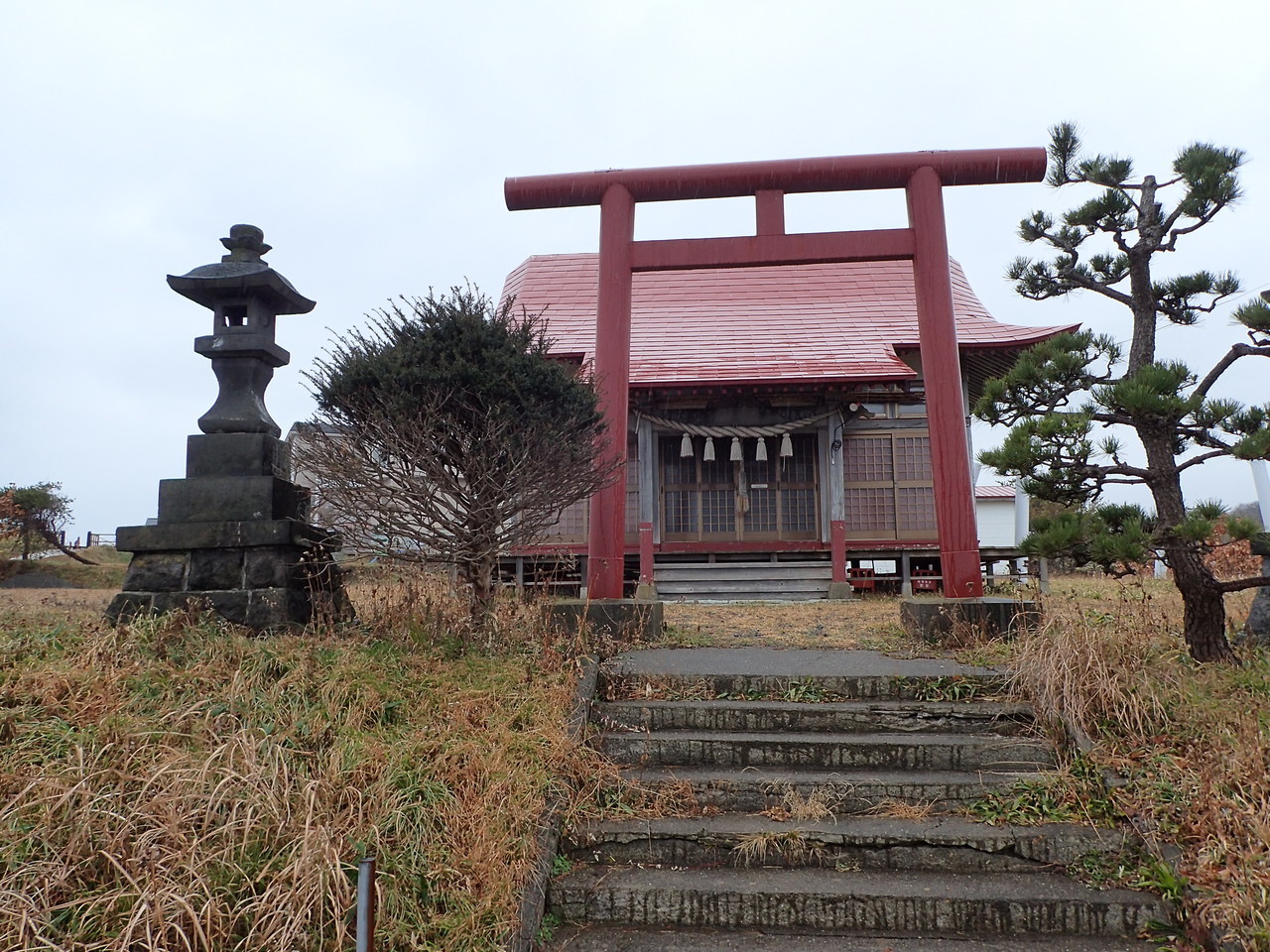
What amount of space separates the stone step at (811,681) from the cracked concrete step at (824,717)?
19cm

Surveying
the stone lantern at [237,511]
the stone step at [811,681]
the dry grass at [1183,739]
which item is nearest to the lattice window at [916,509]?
the dry grass at [1183,739]

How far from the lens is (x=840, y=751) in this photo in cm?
403

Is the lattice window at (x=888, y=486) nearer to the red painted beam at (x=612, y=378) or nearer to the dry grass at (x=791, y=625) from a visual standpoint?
the dry grass at (x=791, y=625)

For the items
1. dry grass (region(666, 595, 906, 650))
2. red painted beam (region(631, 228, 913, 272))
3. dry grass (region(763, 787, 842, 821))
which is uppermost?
red painted beam (region(631, 228, 913, 272))

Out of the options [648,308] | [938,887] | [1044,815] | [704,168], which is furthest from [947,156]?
[648,308]

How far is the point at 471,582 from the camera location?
5.21 metres

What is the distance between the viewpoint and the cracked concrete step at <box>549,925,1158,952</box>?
2.96 metres

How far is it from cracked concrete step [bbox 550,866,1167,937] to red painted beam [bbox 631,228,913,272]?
5247 mm

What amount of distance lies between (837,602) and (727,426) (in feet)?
13.3

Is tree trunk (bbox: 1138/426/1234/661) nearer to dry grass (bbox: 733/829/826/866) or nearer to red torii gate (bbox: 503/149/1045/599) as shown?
red torii gate (bbox: 503/149/1045/599)

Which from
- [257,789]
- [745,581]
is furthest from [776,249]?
[745,581]

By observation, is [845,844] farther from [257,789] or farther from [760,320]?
[760,320]

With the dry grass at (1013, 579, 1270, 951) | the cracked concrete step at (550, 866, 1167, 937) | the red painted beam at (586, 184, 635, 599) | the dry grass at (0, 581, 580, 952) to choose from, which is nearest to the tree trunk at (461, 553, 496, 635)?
the dry grass at (0, 581, 580, 952)

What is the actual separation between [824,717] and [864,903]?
→ 1.28m
